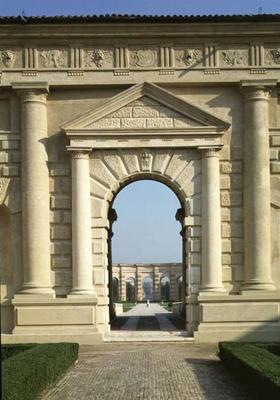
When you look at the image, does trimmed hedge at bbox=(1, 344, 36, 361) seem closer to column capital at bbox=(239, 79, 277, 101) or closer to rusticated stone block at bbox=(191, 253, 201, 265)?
rusticated stone block at bbox=(191, 253, 201, 265)

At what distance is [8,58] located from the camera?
2191 cm

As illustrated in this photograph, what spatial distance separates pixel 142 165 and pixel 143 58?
376 cm

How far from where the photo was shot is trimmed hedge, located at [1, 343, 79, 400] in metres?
10.5

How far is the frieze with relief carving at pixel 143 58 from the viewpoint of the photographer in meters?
22.1

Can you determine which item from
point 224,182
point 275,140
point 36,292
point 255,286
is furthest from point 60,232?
point 275,140

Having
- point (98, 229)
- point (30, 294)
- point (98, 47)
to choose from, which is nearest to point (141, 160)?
point (98, 229)

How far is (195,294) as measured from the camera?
2159 cm

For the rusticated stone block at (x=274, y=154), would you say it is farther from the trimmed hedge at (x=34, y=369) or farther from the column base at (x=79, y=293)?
the trimmed hedge at (x=34, y=369)

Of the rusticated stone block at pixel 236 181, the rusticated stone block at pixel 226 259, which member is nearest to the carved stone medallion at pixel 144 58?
the rusticated stone block at pixel 236 181

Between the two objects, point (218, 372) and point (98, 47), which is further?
point (98, 47)

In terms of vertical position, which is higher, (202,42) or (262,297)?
(202,42)

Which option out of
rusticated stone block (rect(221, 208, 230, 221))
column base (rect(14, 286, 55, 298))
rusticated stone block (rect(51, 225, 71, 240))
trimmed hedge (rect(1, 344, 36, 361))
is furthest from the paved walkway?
trimmed hedge (rect(1, 344, 36, 361))

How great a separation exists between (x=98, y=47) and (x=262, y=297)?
10.3 metres

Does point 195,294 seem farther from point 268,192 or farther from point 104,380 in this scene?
point 104,380
